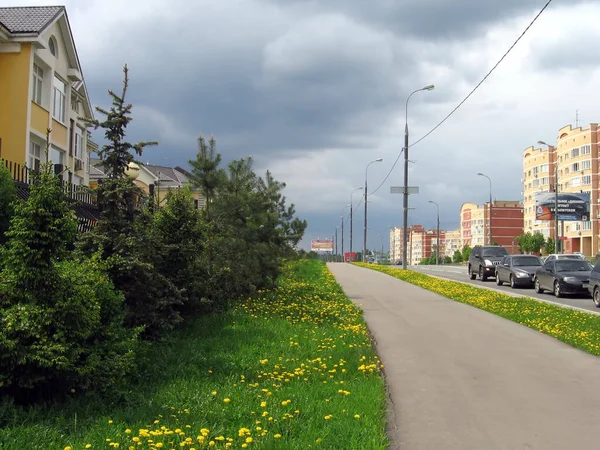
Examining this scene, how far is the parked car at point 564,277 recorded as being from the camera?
21719 millimetres

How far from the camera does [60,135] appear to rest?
26.6m

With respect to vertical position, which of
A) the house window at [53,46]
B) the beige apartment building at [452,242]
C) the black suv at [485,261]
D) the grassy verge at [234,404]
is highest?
the house window at [53,46]

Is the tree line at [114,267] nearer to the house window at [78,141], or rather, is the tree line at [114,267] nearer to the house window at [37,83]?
the house window at [37,83]

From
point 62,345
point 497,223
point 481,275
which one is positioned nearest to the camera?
point 62,345

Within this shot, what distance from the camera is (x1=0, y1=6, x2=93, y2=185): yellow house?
21.9 metres

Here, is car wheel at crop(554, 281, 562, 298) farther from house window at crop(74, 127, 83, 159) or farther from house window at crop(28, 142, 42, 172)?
house window at crop(74, 127, 83, 159)

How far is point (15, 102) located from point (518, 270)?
21.6m

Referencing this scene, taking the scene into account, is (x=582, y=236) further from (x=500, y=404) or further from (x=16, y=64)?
(x=500, y=404)

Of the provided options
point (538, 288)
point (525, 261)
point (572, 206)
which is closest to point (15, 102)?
point (538, 288)

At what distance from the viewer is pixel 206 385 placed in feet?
21.2

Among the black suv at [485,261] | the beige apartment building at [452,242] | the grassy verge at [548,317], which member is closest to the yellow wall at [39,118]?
the grassy verge at [548,317]

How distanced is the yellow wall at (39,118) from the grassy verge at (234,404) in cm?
1669

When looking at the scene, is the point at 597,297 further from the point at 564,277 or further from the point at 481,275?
the point at 481,275

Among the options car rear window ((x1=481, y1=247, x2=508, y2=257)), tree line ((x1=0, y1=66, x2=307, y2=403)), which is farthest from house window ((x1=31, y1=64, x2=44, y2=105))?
car rear window ((x1=481, y1=247, x2=508, y2=257))
